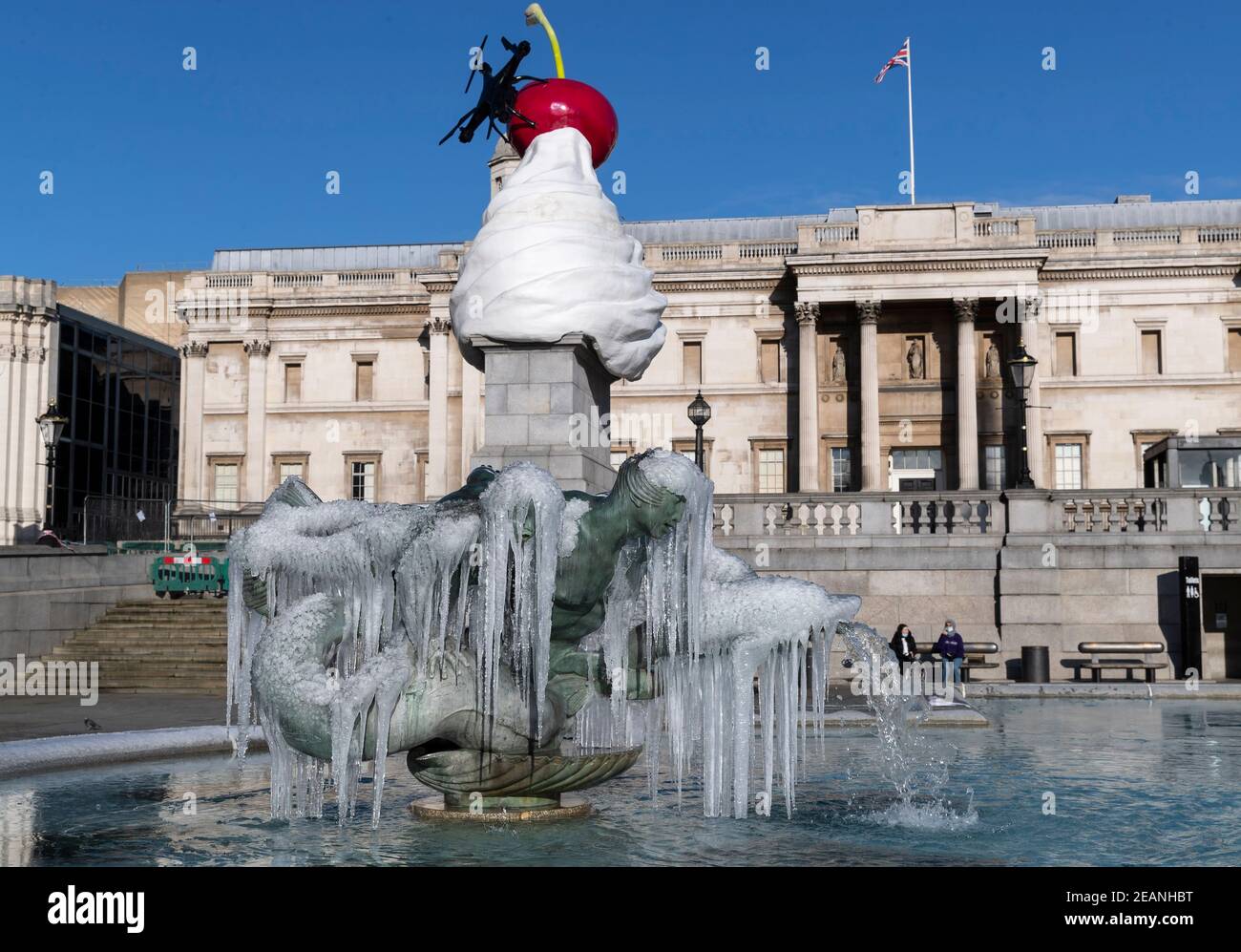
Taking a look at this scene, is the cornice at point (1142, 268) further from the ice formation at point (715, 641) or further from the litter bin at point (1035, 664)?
the ice formation at point (715, 641)

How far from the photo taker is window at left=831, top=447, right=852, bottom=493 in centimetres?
5475

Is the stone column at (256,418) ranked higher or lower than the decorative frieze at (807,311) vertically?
lower

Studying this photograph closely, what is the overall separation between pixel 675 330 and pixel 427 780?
160ft

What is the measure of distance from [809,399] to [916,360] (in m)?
5.17

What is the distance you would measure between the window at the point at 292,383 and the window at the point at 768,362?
2068cm

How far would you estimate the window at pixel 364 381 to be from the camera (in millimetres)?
60438

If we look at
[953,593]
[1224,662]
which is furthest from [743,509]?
[1224,662]

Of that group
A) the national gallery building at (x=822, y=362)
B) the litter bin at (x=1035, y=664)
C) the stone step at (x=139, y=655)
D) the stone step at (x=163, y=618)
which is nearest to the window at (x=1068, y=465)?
the national gallery building at (x=822, y=362)

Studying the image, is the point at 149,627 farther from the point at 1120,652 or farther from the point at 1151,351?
the point at 1151,351

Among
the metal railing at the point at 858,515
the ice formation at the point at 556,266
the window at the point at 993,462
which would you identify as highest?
the window at the point at 993,462

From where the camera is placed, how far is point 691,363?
56.8 metres

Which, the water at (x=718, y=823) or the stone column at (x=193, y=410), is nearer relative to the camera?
the water at (x=718, y=823)

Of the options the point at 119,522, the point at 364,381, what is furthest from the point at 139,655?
the point at 364,381

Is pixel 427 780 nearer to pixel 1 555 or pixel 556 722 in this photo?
pixel 556 722
